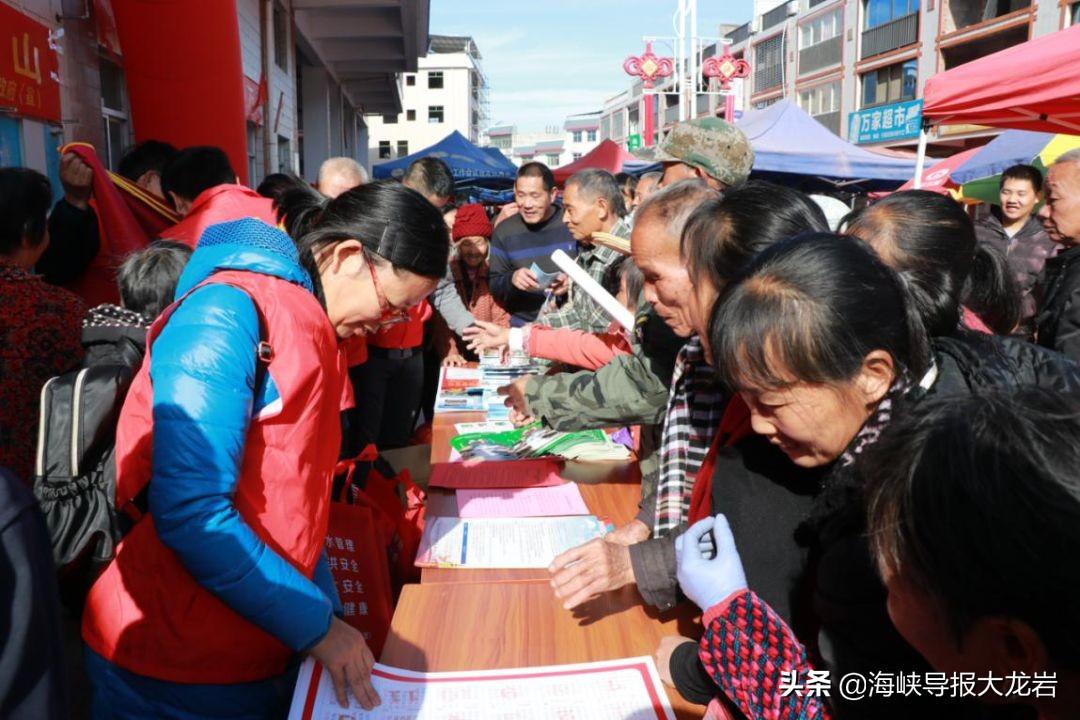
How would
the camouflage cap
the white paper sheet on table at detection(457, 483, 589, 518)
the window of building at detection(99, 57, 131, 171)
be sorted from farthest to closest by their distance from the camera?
1. the window of building at detection(99, 57, 131, 171)
2. the camouflage cap
3. the white paper sheet on table at detection(457, 483, 589, 518)

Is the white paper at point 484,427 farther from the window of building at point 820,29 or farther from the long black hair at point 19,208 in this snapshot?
the window of building at point 820,29

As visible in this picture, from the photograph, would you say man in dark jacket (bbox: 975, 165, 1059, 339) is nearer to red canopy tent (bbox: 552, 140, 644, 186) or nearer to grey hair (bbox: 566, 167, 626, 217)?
grey hair (bbox: 566, 167, 626, 217)

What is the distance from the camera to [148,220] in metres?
3.15

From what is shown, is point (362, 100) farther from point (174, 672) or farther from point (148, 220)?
point (174, 672)

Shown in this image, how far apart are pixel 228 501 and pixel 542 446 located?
4.50 feet

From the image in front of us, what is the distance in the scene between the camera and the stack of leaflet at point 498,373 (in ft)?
9.77

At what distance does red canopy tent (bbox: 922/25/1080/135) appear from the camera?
12.6 ft

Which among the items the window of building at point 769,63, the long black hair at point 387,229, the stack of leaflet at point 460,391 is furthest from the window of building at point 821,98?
the long black hair at point 387,229

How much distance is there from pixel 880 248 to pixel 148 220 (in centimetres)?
278

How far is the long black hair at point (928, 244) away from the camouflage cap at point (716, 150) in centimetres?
129

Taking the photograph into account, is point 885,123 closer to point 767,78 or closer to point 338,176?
point 767,78

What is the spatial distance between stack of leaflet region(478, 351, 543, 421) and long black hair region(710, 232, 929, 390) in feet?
5.87

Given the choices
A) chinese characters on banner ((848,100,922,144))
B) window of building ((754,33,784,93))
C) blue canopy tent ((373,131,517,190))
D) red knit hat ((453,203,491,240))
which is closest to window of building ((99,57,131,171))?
red knit hat ((453,203,491,240))

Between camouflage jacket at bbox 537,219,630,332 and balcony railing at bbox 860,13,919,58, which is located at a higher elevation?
balcony railing at bbox 860,13,919,58
